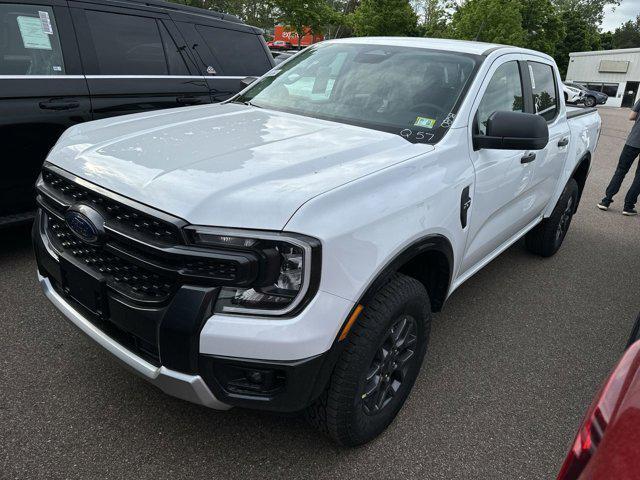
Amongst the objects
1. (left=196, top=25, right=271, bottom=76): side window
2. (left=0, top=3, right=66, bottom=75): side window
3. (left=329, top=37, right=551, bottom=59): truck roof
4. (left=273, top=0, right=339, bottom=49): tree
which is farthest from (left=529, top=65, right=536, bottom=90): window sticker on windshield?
(left=273, top=0, right=339, bottom=49): tree

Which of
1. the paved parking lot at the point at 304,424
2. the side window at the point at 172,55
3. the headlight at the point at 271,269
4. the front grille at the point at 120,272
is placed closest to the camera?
the headlight at the point at 271,269

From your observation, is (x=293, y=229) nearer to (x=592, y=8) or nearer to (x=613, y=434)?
(x=613, y=434)

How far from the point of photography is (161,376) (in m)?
1.80

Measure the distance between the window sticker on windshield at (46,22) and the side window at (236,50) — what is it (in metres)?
1.49

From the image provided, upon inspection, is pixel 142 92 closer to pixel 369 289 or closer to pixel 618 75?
pixel 369 289

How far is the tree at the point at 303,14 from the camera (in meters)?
30.2

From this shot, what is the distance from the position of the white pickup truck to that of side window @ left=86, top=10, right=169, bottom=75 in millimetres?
1648

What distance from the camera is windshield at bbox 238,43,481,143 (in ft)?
8.78

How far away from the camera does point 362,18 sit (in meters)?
34.1

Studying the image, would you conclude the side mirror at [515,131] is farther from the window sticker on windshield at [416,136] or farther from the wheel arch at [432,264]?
the wheel arch at [432,264]

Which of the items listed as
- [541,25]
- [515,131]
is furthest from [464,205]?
[541,25]

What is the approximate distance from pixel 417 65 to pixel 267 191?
1660 mm

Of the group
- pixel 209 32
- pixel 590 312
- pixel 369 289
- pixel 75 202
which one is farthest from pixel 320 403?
pixel 209 32

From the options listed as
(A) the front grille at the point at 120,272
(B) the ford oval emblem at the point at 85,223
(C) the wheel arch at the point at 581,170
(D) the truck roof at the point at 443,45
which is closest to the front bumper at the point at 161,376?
(A) the front grille at the point at 120,272
